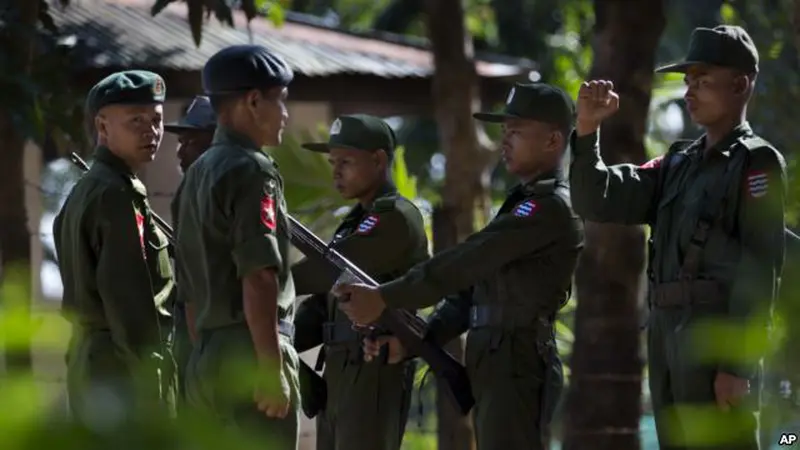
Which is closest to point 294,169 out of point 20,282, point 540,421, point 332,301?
point 332,301

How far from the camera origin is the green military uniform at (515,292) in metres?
5.79

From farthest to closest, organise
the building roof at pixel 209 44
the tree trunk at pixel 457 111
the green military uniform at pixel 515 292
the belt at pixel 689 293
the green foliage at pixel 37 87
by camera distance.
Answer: the building roof at pixel 209 44
the tree trunk at pixel 457 111
the green foliage at pixel 37 87
the green military uniform at pixel 515 292
the belt at pixel 689 293

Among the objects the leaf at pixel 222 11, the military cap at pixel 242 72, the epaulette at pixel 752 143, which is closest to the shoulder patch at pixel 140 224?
the military cap at pixel 242 72

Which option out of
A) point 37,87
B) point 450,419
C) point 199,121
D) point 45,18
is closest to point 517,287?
point 199,121

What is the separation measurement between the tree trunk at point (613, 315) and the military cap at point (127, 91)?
3.31m

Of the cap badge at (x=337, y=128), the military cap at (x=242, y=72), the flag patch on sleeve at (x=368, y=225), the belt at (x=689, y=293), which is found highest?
the military cap at (x=242, y=72)

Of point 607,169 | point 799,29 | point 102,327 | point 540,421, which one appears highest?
point 799,29

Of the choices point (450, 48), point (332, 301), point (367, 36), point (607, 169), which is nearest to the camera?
point (607, 169)

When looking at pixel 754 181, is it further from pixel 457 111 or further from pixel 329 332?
pixel 457 111

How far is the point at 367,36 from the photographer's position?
48.0 ft

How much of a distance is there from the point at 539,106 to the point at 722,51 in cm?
91

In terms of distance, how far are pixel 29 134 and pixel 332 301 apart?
8.94 ft

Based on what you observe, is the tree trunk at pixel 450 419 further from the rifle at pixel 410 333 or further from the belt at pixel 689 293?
the belt at pixel 689 293

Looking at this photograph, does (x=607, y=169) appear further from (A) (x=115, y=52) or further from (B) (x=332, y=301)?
(A) (x=115, y=52)
